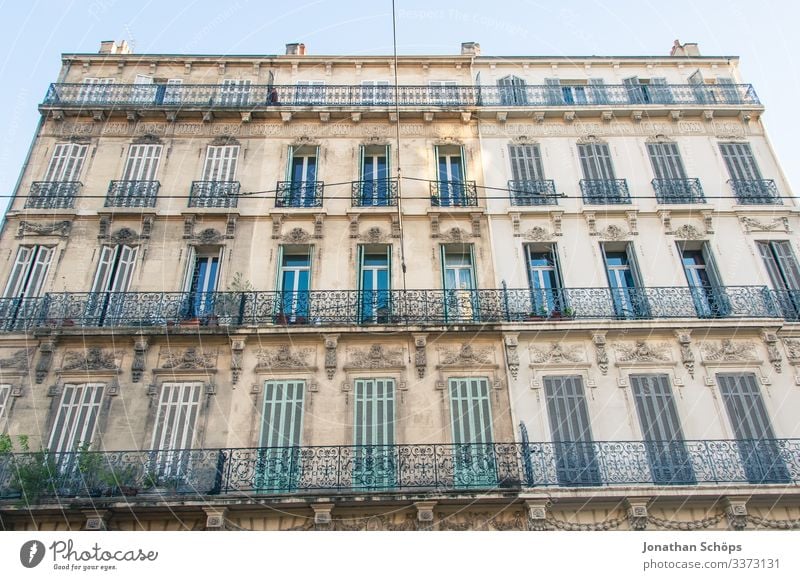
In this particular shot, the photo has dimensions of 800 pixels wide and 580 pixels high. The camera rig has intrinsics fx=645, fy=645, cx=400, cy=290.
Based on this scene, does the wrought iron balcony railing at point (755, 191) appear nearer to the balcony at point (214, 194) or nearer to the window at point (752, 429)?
the window at point (752, 429)

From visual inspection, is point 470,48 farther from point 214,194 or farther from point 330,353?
point 330,353

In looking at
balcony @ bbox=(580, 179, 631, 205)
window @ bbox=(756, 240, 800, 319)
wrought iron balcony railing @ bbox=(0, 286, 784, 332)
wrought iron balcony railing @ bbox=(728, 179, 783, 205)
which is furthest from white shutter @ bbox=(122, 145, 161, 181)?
window @ bbox=(756, 240, 800, 319)

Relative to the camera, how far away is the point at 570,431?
12.8 metres

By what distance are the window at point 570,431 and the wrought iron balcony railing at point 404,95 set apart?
796 centimetres

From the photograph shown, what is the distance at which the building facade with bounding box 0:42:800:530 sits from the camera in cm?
1178

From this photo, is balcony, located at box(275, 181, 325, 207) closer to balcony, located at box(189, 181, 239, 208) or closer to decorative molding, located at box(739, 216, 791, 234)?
balcony, located at box(189, 181, 239, 208)

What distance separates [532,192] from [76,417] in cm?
1125

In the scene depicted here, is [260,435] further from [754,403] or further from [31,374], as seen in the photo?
[754,403]

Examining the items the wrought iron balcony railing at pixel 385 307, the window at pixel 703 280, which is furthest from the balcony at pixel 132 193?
the window at pixel 703 280

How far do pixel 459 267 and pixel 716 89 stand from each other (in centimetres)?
922
